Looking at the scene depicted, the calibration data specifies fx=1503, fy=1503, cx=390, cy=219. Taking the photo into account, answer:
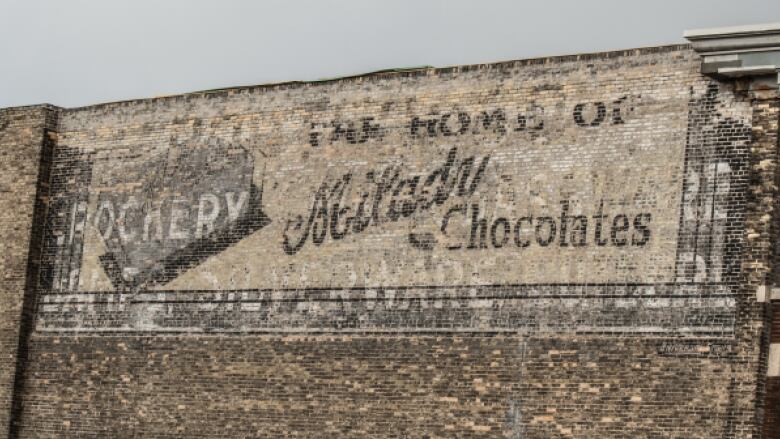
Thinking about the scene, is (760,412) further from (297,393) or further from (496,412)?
(297,393)

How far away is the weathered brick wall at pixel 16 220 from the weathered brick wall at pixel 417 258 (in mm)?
291

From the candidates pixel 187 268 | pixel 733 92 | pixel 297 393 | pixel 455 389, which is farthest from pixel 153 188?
pixel 733 92

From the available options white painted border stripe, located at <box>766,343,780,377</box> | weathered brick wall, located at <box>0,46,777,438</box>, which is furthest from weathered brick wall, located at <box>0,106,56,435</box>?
white painted border stripe, located at <box>766,343,780,377</box>

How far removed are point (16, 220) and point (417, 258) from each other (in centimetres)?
810

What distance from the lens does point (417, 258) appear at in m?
21.8

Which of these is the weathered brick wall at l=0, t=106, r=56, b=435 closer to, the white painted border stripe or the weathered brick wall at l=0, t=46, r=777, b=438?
the weathered brick wall at l=0, t=46, r=777, b=438

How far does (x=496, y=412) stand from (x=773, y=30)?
6.30 m

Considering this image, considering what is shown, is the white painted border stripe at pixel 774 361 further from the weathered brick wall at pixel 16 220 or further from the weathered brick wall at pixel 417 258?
the weathered brick wall at pixel 16 220

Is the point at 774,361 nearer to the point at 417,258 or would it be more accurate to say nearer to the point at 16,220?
the point at 417,258

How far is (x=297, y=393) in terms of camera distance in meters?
22.5

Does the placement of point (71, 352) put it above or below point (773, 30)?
below

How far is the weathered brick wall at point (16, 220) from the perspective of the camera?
84.0ft

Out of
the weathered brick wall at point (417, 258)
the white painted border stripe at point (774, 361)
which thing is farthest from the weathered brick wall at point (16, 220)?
the white painted border stripe at point (774, 361)

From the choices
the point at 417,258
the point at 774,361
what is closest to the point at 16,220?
the point at 417,258
